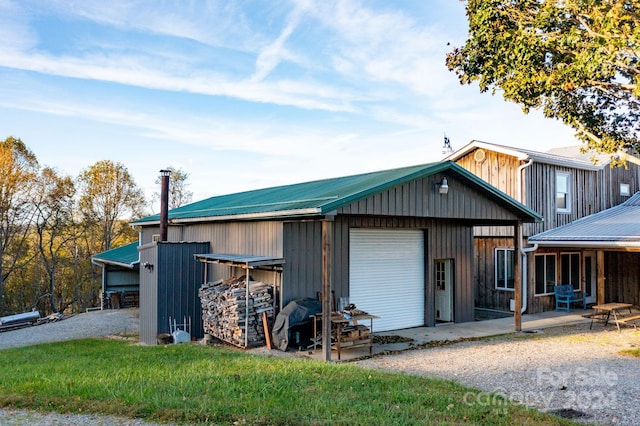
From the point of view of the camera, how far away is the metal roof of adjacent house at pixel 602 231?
13370mm

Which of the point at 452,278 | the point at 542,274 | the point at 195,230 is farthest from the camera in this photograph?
the point at 542,274

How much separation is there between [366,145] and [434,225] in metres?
13.5

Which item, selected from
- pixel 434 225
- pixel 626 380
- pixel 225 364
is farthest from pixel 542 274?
pixel 225 364

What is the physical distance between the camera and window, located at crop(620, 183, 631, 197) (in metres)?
18.4

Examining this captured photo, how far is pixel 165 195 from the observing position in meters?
14.8

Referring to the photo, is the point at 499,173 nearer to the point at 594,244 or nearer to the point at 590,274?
the point at 594,244

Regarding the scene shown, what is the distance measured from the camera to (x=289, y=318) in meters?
9.59

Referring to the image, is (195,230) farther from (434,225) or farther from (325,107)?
(325,107)

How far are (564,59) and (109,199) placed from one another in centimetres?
2980

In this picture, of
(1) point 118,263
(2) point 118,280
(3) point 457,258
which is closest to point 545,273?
(3) point 457,258

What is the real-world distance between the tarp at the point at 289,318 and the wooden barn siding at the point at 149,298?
402 centimetres

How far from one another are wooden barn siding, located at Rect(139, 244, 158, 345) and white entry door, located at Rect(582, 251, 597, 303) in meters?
14.6

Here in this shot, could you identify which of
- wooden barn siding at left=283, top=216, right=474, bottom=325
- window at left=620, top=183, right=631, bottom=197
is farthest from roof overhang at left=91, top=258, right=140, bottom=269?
window at left=620, top=183, right=631, bottom=197

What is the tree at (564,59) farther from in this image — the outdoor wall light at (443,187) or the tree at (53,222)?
the tree at (53,222)
